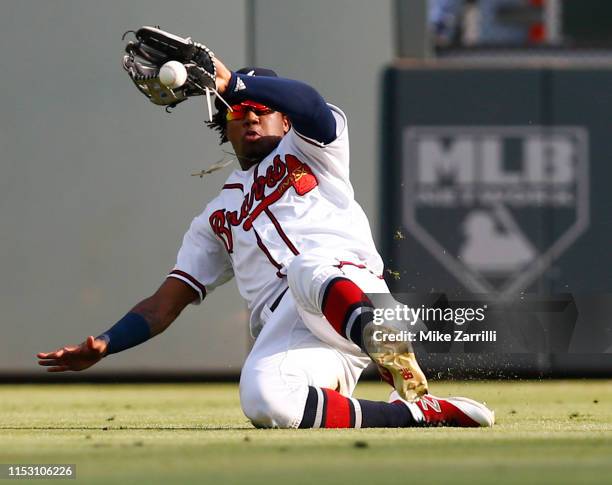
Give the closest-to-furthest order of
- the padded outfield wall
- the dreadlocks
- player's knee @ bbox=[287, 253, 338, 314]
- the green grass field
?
the green grass field, player's knee @ bbox=[287, 253, 338, 314], the dreadlocks, the padded outfield wall

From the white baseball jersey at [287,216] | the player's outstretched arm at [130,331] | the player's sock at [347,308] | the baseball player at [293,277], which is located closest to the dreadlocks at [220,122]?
the baseball player at [293,277]

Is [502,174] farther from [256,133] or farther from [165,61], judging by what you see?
[165,61]

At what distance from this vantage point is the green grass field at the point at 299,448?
2301 mm

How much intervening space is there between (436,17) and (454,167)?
1.30 meters

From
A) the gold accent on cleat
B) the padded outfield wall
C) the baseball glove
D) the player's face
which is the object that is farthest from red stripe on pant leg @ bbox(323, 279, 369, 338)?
the padded outfield wall

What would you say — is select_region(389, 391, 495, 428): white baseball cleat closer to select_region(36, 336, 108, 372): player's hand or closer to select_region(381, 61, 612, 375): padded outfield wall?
select_region(36, 336, 108, 372): player's hand

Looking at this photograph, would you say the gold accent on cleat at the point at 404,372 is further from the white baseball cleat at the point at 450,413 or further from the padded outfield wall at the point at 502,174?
the padded outfield wall at the point at 502,174

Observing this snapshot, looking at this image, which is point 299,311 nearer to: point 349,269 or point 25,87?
point 349,269

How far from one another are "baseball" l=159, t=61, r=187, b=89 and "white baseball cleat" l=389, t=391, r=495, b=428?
1119mm

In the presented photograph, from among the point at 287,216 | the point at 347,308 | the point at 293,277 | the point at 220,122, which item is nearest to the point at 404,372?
the point at 347,308

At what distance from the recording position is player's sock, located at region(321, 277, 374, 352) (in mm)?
3375

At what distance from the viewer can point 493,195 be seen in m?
7.15

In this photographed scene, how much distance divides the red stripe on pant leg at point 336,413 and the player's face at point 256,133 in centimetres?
98

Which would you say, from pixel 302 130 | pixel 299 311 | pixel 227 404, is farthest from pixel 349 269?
pixel 227 404
